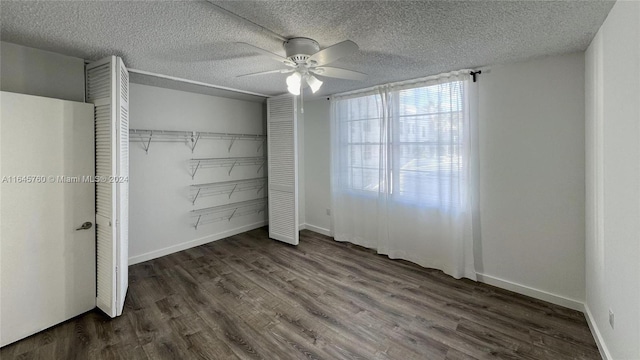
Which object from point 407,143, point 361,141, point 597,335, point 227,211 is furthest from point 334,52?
point 227,211

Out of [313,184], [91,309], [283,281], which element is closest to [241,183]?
[313,184]

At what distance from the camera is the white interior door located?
82.3 inches

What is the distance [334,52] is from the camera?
1919mm

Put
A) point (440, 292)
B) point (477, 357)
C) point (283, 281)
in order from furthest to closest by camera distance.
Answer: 1. point (283, 281)
2. point (440, 292)
3. point (477, 357)

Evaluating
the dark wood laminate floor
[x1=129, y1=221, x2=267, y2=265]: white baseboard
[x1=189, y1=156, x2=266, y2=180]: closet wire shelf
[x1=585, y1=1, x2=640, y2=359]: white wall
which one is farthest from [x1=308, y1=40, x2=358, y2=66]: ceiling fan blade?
[x1=129, y1=221, x2=267, y2=265]: white baseboard

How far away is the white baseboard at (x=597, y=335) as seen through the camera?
6.21ft

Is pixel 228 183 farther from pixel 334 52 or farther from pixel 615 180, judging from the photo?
pixel 615 180

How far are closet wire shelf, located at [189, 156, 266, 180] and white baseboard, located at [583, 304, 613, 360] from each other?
4717 millimetres

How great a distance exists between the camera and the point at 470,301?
8.89 feet

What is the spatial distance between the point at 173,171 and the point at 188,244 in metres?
1.16

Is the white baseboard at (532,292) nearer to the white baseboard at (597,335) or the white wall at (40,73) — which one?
the white baseboard at (597,335)

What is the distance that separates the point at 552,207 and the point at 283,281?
2933 millimetres

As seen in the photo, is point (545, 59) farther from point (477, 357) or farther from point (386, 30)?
point (477, 357)

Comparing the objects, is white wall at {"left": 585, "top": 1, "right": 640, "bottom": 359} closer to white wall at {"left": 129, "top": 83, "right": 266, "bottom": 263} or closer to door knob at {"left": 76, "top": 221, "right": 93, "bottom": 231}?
door knob at {"left": 76, "top": 221, "right": 93, "bottom": 231}
